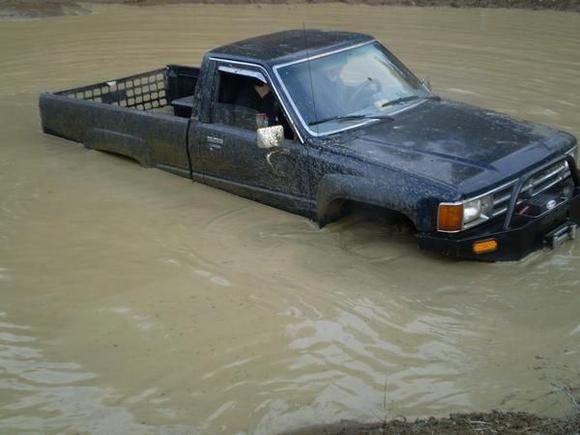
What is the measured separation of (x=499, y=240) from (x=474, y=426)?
193 centimetres

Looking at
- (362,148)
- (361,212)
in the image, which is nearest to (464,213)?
(362,148)

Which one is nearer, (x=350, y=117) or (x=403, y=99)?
(x=350, y=117)

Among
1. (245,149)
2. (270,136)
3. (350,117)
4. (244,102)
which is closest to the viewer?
(270,136)

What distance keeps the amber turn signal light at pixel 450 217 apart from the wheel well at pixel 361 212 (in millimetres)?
754

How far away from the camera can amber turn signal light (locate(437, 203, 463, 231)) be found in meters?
5.61

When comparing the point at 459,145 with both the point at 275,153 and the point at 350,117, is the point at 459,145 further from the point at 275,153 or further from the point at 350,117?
the point at 275,153

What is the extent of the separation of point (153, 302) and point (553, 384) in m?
2.80

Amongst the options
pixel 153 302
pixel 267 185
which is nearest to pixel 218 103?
pixel 267 185

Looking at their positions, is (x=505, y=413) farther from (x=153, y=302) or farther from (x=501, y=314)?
(x=153, y=302)

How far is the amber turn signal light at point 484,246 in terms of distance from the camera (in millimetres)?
5750

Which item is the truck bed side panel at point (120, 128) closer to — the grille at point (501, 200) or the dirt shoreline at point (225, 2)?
the grille at point (501, 200)

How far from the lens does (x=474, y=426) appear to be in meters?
4.13

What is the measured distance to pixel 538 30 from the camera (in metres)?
14.6

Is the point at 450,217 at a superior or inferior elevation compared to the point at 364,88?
inferior
